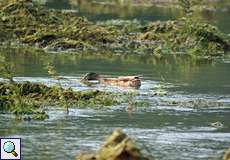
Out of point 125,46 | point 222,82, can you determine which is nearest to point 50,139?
point 222,82

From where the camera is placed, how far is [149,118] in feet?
105

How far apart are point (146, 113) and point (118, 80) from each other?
7.35 metres

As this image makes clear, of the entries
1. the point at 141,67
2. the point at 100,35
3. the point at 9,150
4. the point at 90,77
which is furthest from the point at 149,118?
the point at 100,35

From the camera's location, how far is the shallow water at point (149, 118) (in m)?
26.7

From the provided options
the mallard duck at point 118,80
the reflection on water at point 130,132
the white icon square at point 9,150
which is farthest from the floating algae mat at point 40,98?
the white icon square at point 9,150

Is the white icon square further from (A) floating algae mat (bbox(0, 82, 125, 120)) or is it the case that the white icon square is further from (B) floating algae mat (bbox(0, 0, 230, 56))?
(B) floating algae mat (bbox(0, 0, 230, 56))

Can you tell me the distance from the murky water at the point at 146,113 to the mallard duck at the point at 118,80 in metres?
0.37

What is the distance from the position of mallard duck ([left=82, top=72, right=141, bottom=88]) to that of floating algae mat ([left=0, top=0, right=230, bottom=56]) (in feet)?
53.9

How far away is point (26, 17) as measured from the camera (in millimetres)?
65062

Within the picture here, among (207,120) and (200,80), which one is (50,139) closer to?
(207,120)

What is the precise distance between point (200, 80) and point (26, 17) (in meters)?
23.9

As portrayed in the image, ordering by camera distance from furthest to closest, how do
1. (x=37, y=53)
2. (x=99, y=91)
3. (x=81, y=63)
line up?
(x=37, y=53) < (x=81, y=63) < (x=99, y=91)

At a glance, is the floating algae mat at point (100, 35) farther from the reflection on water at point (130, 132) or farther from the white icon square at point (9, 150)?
the white icon square at point (9, 150)

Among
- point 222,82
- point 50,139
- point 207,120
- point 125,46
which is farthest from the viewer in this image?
point 125,46
